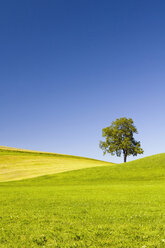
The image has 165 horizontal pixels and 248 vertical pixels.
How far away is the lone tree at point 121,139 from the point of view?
77.7 m

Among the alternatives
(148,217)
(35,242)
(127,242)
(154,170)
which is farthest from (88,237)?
(154,170)

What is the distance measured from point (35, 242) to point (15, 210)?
18.0 feet

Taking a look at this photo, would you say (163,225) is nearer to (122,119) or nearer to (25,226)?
(25,226)

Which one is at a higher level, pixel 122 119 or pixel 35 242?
pixel 122 119

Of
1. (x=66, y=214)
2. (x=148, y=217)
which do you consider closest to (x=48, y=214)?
(x=66, y=214)

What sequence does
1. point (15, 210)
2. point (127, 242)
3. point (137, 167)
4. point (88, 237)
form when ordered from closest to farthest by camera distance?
point (127, 242) → point (88, 237) → point (15, 210) → point (137, 167)

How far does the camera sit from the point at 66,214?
10.9 meters

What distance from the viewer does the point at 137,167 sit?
45.3m

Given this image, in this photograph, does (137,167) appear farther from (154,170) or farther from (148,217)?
(148,217)

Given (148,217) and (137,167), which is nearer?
(148,217)

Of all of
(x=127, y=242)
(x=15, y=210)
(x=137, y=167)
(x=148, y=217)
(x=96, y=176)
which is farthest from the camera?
(x=137, y=167)

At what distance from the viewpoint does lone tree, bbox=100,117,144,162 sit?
77688 mm

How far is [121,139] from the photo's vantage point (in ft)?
259

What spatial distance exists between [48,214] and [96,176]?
29367 millimetres
